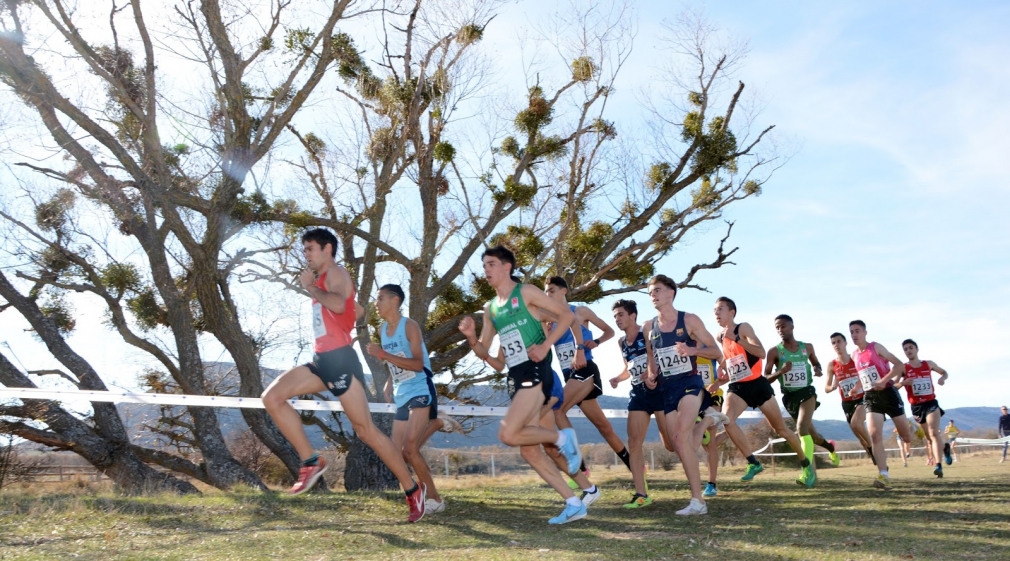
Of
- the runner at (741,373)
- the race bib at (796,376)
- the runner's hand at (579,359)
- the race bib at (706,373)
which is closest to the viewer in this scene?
the runner's hand at (579,359)

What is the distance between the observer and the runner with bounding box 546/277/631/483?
848cm

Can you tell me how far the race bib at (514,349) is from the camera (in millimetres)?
6383

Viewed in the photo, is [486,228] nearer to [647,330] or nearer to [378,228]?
Result: [378,228]

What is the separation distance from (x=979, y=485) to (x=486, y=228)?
30.4 ft

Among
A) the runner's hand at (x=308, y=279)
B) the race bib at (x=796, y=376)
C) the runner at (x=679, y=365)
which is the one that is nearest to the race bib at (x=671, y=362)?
the runner at (x=679, y=365)

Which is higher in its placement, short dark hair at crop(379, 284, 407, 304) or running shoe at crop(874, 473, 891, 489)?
short dark hair at crop(379, 284, 407, 304)

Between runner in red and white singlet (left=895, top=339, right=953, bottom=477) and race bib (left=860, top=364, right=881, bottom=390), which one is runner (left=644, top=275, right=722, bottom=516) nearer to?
race bib (left=860, top=364, right=881, bottom=390)

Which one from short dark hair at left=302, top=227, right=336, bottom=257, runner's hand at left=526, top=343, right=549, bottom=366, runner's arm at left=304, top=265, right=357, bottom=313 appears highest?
short dark hair at left=302, top=227, right=336, bottom=257

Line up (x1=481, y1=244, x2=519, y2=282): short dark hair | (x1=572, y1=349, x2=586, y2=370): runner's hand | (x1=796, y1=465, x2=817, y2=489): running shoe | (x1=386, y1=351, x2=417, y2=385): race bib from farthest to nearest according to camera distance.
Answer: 1. (x1=796, y1=465, x2=817, y2=489): running shoe
2. (x1=572, y1=349, x2=586, y2=370): runner's hand
3. (x1=386, y1=351, x2=417, y2=385): race bib
4. (x1=481, y1=244, x2=519, y2=282): short dark hair

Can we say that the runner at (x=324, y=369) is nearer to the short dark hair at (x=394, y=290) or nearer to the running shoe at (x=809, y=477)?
the short dark hair at (x=394, y=290)

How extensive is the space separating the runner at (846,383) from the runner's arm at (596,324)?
14.5ft

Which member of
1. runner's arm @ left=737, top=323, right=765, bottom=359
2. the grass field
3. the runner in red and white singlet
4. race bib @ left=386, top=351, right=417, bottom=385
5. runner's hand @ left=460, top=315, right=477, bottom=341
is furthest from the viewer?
the runner in red and white singlet

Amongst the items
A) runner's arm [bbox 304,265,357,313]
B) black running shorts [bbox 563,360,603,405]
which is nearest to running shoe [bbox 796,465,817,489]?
black running shorts [bbox 563,360,603,405]

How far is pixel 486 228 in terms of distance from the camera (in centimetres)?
1597
